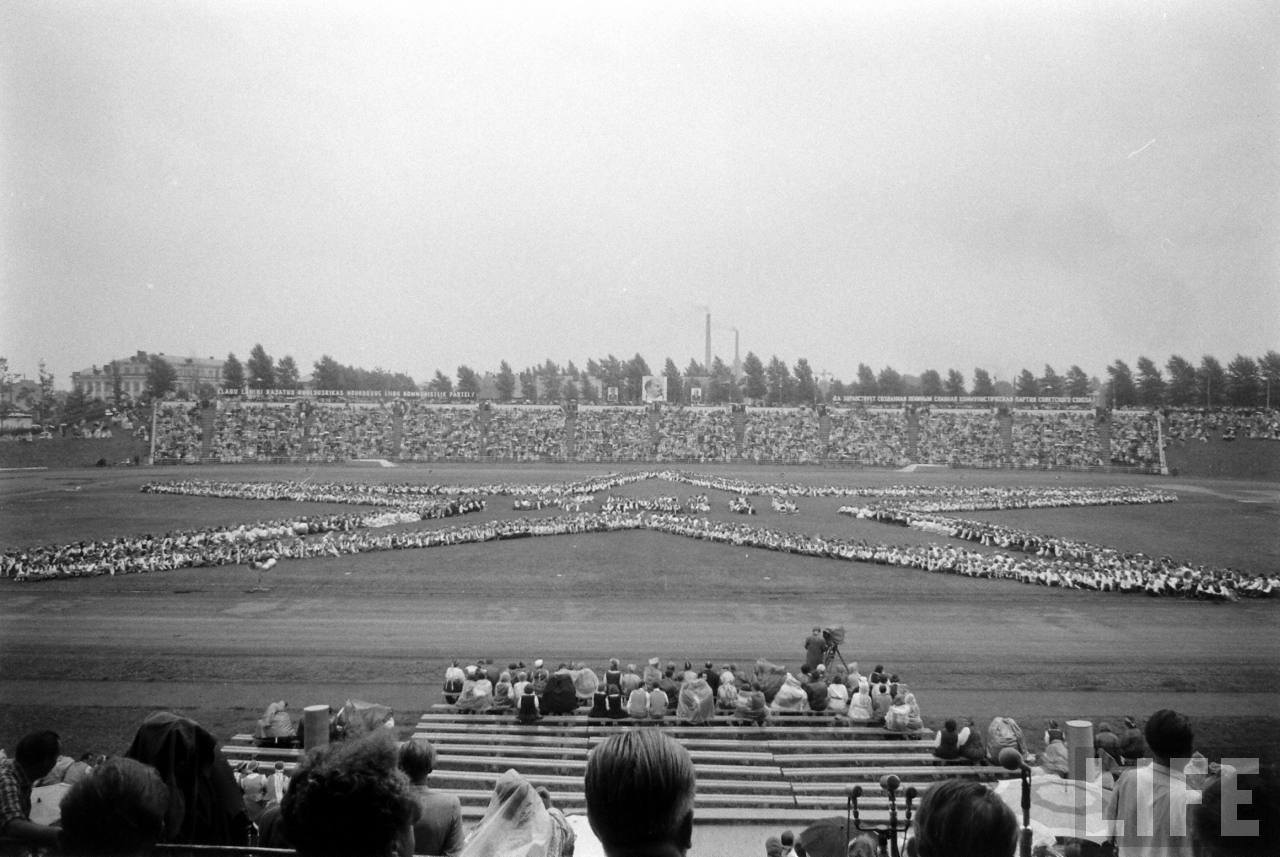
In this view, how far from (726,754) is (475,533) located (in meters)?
19.9

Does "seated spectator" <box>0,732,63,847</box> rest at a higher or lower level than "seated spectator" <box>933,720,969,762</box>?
higher

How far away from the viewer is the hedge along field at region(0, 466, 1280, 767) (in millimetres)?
12867

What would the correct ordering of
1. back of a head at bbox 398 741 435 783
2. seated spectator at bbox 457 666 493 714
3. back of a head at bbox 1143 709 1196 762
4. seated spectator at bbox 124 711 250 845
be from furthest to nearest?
1. seated spectator at bbox 457 666 493 714
2. back of a head at bbox 398 741 435 783
3. back of a head at bbox 1143 709 1196 762
4. seated spectator at bbox 124 711 250 845

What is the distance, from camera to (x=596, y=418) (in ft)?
246

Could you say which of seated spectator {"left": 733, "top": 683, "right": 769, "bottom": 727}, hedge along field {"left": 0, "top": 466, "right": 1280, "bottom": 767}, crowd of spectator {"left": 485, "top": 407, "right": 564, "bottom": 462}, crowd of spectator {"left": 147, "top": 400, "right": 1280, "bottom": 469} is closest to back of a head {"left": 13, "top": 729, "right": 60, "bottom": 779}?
hedge along field {"left": 0, "top": 466, "right": 1280, "bottom": 767}

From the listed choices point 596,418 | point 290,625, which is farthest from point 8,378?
point 596,418

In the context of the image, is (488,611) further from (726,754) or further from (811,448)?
(811,448)

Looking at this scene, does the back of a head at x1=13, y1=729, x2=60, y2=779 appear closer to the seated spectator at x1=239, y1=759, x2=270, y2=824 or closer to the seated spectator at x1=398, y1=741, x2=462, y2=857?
the seated spectator at x1=239, y1=759, x2=270, y2=824

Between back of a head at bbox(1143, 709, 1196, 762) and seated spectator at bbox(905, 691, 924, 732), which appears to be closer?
back of a head at bbox(1143, 709, 1196, 762)

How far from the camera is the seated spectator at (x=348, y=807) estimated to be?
2430 mm

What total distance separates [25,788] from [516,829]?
4414mm

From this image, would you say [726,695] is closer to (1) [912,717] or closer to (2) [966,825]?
(1) [912,717]

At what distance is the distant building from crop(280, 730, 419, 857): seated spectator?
51.2 metres

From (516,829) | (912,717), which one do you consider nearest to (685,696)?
(912,717)
